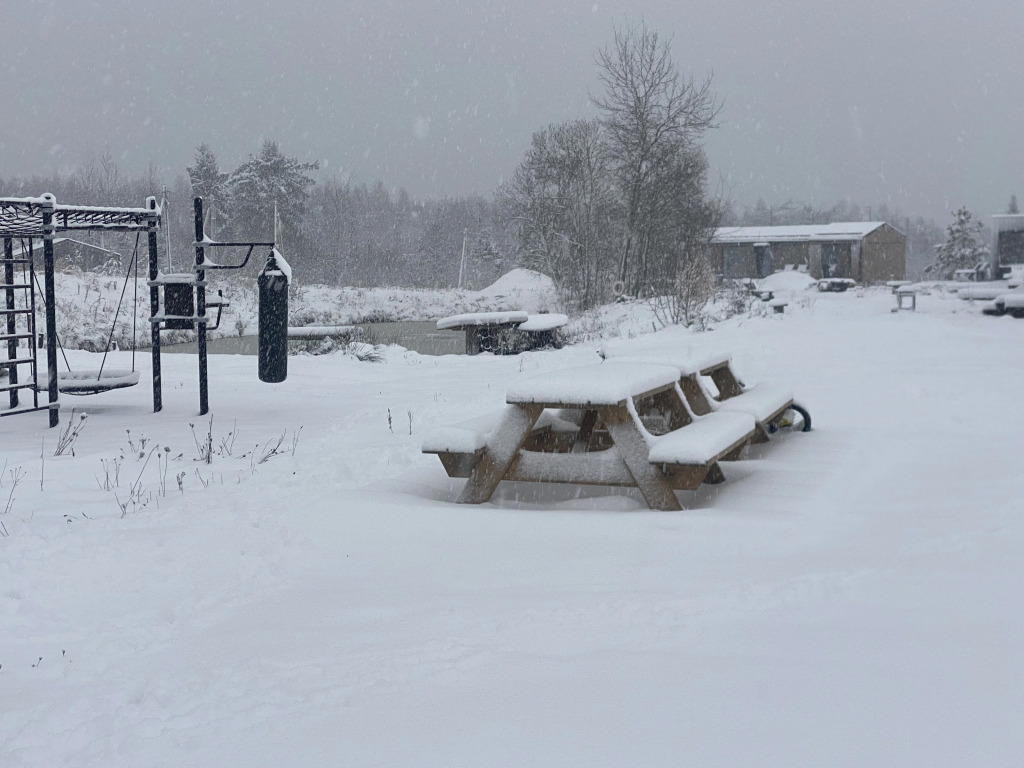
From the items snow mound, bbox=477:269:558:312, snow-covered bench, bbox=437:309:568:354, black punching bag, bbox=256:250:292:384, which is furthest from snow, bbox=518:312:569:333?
snow mound, bbox=477:269:558:312

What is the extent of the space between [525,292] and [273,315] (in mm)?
33337

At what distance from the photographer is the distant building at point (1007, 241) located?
101 ft

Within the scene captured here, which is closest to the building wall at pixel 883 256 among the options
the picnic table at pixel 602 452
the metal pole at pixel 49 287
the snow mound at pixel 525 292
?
the snow mound at pixel 525 292

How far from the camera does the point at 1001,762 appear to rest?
7.16 feet

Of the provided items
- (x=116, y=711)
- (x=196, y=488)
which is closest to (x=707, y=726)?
(x=116, y=711)

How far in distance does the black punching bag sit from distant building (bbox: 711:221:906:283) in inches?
1766

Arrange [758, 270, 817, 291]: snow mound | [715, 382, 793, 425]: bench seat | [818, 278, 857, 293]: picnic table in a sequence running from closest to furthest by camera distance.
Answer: [715, 382, 793, 425]: bench seat → [818, 278, 857, 293]: picnic table → [758, 270, 817, 291]: snow mound

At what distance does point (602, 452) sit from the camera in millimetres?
5199

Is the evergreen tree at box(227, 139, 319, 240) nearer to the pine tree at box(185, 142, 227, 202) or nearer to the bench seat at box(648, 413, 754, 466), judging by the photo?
the pine tree at box(185, 142, 227, 202)

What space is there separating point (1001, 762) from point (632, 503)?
9.75 feet

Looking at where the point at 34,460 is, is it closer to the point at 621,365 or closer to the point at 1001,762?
the point at 621,365

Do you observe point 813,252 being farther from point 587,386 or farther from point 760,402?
point 587,386

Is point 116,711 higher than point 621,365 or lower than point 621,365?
lower

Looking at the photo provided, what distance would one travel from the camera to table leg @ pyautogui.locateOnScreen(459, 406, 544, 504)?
5016 millimetres
